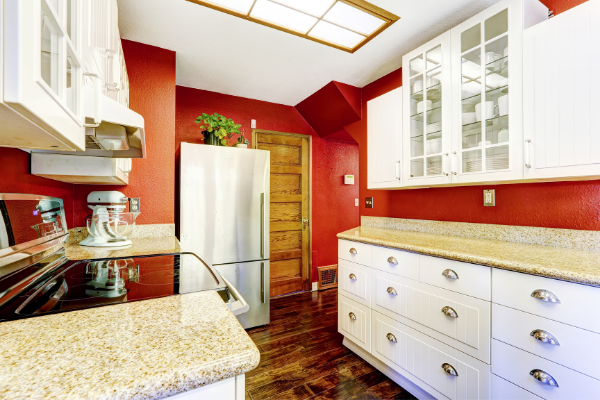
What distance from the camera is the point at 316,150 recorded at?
12.6ft

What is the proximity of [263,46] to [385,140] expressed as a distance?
1280 mm

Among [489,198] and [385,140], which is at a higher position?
[385,140]

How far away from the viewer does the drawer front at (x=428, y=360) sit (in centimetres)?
130

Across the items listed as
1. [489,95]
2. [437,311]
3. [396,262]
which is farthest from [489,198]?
[437,311]

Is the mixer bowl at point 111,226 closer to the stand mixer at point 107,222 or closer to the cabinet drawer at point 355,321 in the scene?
the stand mixer at point 107,222

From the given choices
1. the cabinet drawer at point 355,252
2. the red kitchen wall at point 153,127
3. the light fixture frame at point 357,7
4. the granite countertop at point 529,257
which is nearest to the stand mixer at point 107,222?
the red kitchen wall at point 153,127

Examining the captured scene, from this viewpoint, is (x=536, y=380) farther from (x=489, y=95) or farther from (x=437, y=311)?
(x=489, y=95)

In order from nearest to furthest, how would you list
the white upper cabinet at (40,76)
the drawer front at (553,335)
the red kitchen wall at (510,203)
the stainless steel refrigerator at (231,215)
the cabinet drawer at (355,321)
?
the white upper cabinet at (40,76)
the drawer front at (553,335)
the red kitchen wall at (510,203)
the cabinet drawer at (355,321)
the stainless steel refrigerator at (231,215)

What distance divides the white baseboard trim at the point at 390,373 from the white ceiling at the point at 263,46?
237 cm

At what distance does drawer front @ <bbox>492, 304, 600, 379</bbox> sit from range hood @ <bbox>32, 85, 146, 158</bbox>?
63.9 inches

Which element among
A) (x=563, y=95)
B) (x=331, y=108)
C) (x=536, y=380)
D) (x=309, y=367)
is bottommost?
(x=309, y=367)

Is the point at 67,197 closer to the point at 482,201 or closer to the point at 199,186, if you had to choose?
the point at 199,186

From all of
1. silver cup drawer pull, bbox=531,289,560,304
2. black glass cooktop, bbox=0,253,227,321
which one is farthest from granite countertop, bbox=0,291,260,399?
silver cup drawer pull, bbox=531,289,560,304

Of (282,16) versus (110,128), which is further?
(282,16)
